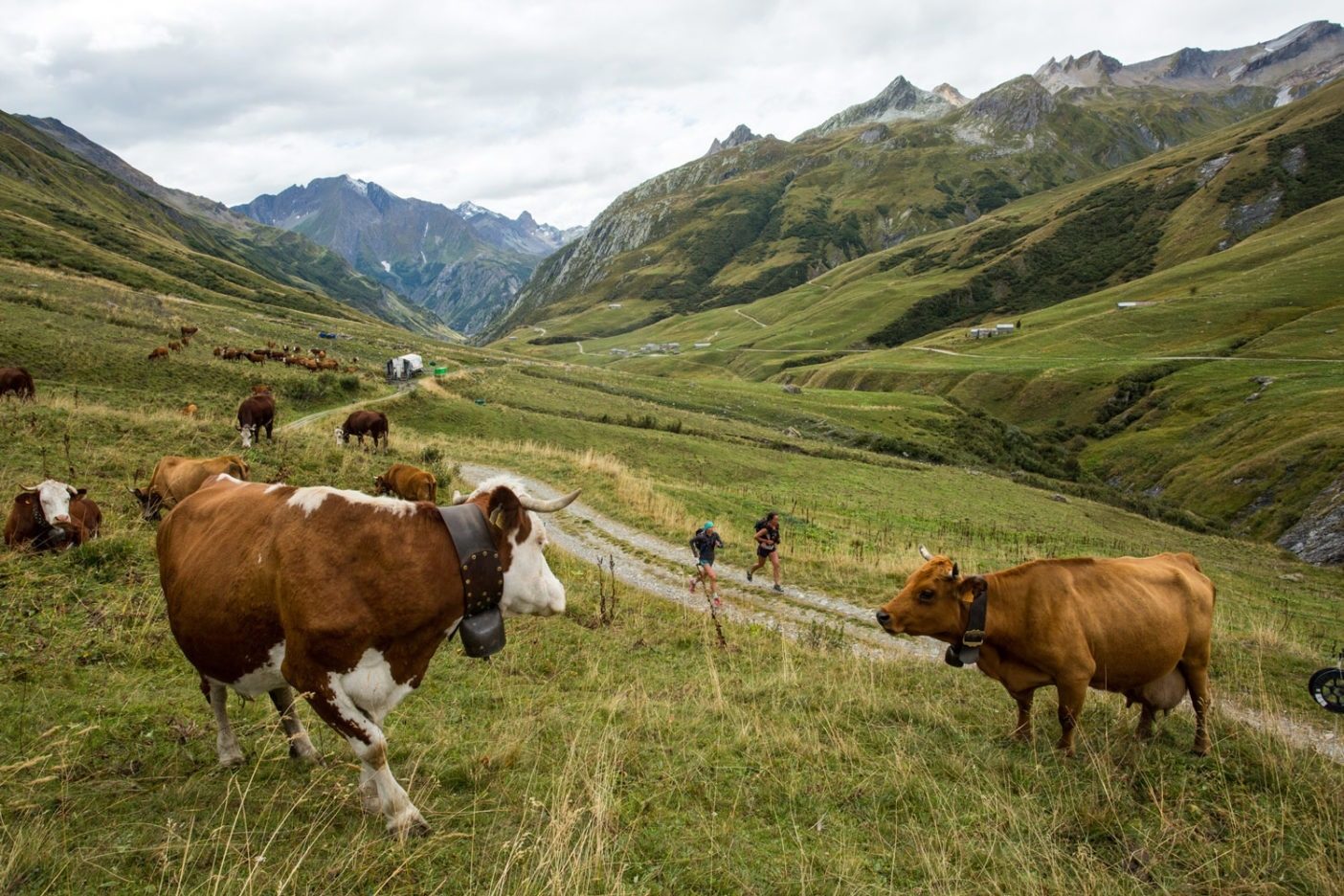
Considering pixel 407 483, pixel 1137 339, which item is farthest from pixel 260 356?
pixel 1137 339

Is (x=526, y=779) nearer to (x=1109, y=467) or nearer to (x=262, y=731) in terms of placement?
(x=262, y=731)

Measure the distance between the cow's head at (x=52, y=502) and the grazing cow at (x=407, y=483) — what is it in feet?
27.2

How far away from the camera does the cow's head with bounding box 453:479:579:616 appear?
15.1ft


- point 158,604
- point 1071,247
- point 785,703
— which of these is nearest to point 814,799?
point 785,703

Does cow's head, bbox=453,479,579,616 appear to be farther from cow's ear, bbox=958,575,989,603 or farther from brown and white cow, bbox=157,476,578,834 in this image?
cow's ear, bbox=958,575,989,603

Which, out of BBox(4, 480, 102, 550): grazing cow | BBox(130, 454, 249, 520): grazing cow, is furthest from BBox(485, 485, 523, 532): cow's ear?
BBox(130, 454, 249, 520): grazing cow

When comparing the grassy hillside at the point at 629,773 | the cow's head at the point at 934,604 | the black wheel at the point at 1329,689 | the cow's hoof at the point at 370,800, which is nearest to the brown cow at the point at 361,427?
the grassy hillside at the point at 629,773

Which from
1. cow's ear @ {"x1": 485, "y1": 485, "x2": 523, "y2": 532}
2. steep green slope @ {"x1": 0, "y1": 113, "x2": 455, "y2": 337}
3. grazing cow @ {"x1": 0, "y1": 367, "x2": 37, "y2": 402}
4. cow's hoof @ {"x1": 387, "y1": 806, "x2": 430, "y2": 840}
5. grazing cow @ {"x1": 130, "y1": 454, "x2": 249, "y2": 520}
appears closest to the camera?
cow's hoof @ {"x1": 387, "y1": 806, "x2": 430, "y2": 840}

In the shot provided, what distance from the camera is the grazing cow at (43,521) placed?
962cm

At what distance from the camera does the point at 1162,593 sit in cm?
746

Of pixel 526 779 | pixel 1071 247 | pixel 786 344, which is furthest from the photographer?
pixel 1071 247

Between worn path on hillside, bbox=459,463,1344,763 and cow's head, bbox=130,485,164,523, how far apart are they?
6.95 metres

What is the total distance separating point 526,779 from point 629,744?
1.09 m

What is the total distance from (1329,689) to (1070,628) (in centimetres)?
642
